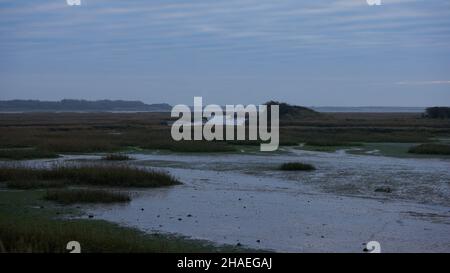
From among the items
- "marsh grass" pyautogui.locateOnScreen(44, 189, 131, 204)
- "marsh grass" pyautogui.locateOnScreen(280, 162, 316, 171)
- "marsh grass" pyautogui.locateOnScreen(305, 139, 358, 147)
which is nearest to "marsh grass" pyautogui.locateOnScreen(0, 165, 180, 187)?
"marsh grass" pyautogui.locateOnScreen(44, 189, 131, 204)

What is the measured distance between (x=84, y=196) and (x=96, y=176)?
445cm

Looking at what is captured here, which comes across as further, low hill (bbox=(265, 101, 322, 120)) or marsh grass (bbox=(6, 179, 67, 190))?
low hill (bbox=(265, 101, 322, 120))

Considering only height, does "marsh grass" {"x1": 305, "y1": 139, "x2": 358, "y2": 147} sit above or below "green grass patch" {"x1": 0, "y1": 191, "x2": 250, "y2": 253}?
below

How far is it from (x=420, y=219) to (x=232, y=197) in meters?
6.50

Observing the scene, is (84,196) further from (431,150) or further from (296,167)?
(431,150)

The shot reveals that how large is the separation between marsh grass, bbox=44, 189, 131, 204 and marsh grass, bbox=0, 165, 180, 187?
3.55 m

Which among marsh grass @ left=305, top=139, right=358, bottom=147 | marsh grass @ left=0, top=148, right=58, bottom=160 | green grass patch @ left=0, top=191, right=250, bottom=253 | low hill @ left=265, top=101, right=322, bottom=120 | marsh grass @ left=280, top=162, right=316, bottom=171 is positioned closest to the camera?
green grass patch @ left=0, top=191, right=250, bottom=253

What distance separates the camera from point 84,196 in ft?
64.8

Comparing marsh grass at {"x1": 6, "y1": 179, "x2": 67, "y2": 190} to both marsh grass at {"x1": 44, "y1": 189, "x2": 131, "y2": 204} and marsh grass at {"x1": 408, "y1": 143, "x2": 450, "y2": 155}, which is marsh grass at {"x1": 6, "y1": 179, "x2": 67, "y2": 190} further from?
marsh grass at {"x1": 408, "y1": 143, "x2": 450, "y2": 155}

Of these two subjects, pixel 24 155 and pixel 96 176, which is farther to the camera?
pixel 24 155

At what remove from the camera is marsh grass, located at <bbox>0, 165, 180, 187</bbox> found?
23.9 meters

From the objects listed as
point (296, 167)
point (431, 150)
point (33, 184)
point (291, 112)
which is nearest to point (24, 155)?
point (33, 184)
